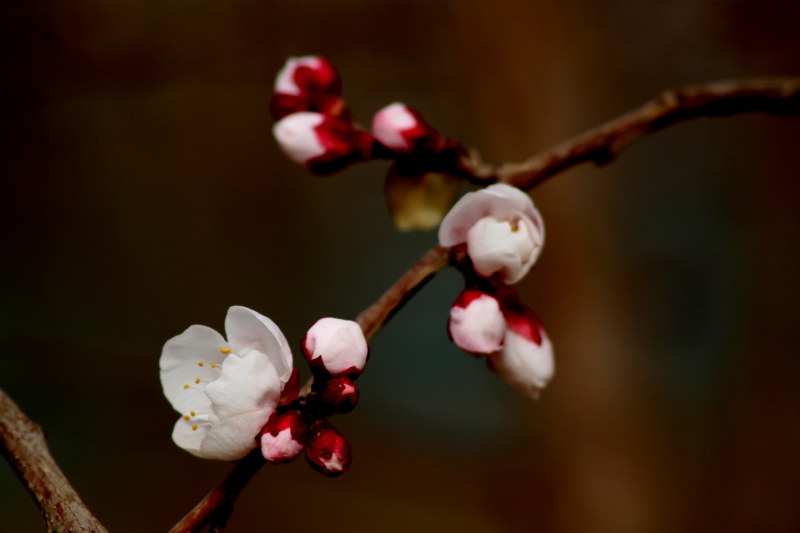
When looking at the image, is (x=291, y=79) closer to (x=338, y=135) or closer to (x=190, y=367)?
(x=338, y=135)

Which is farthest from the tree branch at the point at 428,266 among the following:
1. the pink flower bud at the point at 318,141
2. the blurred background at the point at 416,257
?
the blurred background at the point at 416,257

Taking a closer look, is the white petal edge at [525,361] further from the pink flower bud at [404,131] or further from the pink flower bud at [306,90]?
the pink flower bud at [306,90]

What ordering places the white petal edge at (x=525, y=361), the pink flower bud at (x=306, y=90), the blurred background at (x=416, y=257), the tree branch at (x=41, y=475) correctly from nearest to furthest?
1. the tree branch at (x=41, y=475)
2. the white petal edge at (x=525, y=361)
3. the pink flower bud at (x=306, y=90)
4. the blurred background at (x=416, y=257)

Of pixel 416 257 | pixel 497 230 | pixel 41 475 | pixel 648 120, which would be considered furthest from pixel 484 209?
pixel 416 257

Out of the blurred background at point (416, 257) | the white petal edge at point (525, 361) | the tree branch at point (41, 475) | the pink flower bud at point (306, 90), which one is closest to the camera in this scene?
the tree branch at point (41, 475)

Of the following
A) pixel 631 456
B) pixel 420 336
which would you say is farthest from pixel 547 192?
pixel 631 456

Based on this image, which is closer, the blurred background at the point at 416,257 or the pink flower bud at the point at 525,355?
the pink flower bud at the point at 525,355

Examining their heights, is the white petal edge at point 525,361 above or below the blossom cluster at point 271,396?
below
